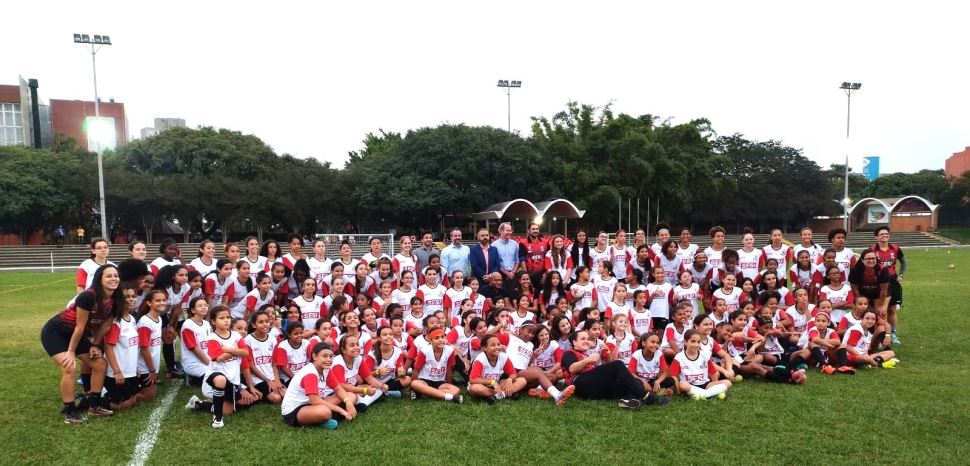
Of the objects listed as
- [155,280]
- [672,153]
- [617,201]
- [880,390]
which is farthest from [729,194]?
[155,280]

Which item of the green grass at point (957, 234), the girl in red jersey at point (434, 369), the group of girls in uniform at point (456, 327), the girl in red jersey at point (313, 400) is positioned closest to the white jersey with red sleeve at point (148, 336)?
the group of girls in uniform at point (456, 327)

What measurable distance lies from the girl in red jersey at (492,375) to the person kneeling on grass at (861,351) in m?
3.88

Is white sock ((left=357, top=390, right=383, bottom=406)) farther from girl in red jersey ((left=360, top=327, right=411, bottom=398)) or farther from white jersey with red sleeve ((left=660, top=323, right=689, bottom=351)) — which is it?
white jersey with red sleeve ((left=660, top=323, right=689, bottom=351))

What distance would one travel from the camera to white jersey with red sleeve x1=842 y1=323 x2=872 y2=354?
678cm

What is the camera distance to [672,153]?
3338cm

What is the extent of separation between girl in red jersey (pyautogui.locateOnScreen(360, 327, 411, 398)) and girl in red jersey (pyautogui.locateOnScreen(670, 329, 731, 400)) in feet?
8.93

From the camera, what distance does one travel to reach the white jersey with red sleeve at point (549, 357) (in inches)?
243

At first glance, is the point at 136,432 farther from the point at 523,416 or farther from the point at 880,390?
the point at 880,390

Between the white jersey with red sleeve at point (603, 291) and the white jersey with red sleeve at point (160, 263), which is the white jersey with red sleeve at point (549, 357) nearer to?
the white jersey with red sleeve at point (603, 291)

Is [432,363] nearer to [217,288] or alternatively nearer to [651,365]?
[651,365]

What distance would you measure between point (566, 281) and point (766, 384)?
289 centimetres

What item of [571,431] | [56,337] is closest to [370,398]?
[571,431]

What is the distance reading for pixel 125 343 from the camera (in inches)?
208

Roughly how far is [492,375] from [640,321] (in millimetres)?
2130
